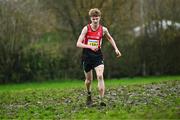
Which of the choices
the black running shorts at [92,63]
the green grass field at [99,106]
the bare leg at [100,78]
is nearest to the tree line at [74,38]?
the green grass field at [99,106]

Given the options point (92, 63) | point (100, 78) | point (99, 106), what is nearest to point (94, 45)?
point (92, 63)

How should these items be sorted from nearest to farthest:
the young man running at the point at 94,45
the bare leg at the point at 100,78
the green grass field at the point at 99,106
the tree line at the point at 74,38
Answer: the green grass field at the point at 99,106 → the bare leg at the point at 100,78 → the young man running at the point at 94,45 → the tree line at the point at 74,38

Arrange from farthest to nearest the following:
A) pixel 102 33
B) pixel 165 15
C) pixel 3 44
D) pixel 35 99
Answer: pixel 165 15, pixel 3 44, pixel 35 99, pixel 102 33

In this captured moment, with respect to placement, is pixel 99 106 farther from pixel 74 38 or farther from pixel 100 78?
pixel 74 38

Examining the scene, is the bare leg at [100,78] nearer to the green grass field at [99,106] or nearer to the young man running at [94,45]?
the young man running at [94,45]

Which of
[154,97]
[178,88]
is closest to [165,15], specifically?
[178,88]

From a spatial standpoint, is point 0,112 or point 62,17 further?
point 62,17

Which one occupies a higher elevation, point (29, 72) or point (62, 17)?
point (62, 17)

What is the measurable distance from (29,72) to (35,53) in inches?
57.3

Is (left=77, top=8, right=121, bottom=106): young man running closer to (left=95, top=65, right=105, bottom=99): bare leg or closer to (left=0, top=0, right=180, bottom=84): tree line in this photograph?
(left=95, top=65, right=105, bottom=99): bare leg

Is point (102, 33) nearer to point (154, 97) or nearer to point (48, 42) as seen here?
point (154, 97)

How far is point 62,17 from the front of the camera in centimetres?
3741

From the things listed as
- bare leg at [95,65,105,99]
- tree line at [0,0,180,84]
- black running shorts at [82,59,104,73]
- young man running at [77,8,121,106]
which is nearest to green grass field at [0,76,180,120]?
bare leg at [95,65,105,99]

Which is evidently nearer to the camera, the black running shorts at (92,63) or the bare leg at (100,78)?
the bare leg at (100,78)
